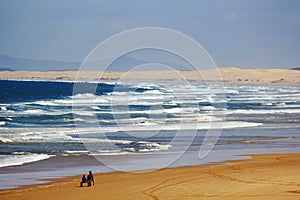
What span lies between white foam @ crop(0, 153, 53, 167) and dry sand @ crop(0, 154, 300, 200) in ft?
12.9

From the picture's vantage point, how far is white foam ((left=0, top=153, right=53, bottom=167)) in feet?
73.6

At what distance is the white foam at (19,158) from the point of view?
22438mm

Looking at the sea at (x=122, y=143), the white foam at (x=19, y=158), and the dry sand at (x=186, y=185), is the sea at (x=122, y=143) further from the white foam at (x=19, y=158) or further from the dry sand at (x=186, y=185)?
the dry sand at (x=186, y=185)

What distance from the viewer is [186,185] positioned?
17.9m

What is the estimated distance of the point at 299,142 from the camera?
30547mm

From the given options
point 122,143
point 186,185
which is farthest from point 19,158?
point 186,185

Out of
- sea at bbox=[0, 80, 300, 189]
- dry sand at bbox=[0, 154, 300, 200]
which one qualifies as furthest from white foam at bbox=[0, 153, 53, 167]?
dry sand at bbox=[0, 154, 300, 200]

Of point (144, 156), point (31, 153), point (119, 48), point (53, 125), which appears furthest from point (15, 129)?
point (119, 48)

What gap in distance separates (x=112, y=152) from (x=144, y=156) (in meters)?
1.83

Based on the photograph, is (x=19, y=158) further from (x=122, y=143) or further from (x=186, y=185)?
(x=186, y=185)

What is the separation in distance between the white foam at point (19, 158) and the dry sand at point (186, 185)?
3.94m

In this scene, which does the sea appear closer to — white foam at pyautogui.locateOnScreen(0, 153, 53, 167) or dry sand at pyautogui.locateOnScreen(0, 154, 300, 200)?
white foam at pyautogui.locateOnScreen(0, 153, 53, 167)

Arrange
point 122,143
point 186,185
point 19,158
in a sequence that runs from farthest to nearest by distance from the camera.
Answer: point 122,143 → point 19,158 → point 186,185

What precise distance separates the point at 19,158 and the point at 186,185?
27.4 ft
